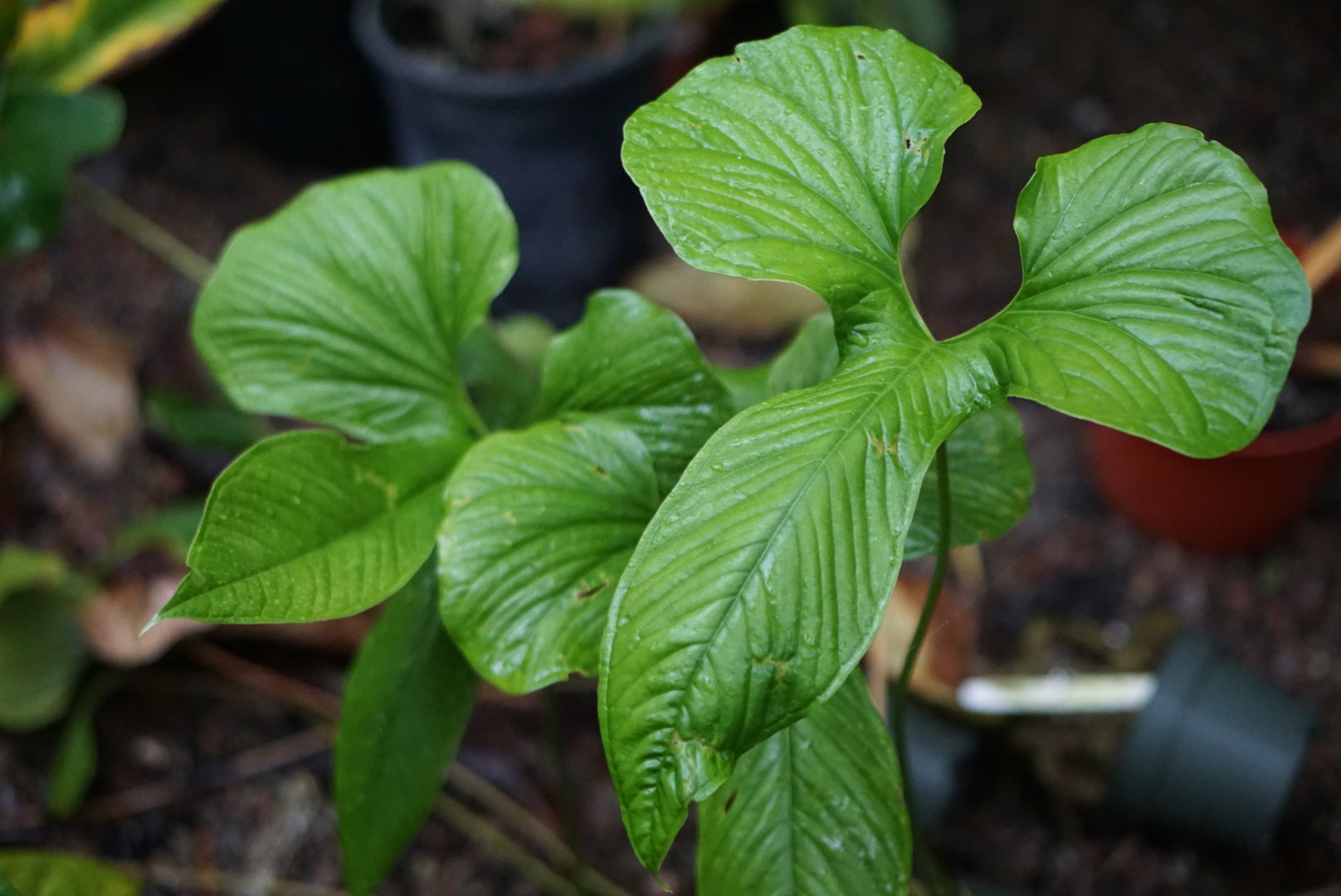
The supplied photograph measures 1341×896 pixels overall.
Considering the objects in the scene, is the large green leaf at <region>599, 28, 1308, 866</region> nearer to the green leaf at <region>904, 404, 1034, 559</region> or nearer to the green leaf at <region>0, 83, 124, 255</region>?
the green leaf at <region>904, 404, 1034, 559</region>

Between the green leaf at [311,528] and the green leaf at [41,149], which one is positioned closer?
the green leaf at [311,528]

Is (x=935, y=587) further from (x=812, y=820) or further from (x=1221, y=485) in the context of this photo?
(x=1221, y=485)

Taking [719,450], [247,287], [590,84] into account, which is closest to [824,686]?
[719,450]

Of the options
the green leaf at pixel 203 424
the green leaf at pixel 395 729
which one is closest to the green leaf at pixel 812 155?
the green leaf at pixel 395 729

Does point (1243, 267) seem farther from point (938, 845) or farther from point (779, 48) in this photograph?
point (938, 845)

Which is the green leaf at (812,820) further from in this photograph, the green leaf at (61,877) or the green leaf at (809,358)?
the green leaf at (61,877)

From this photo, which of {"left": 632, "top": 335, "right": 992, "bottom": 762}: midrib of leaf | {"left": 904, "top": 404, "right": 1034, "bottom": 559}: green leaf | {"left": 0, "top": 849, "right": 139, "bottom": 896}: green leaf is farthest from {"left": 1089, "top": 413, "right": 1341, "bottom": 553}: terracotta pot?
{"left": 0, "top": 849, "right": 139, "bottom": 896}: green leaf
